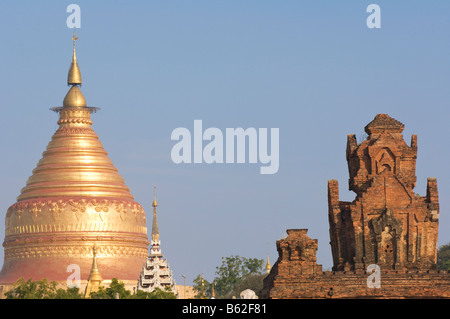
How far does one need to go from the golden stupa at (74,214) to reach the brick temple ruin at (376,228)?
2341 inches

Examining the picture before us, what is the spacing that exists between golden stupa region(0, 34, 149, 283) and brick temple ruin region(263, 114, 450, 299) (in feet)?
195

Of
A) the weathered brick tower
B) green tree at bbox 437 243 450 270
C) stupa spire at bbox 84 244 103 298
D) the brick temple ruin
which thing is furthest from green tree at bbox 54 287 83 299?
the weathered brick tower

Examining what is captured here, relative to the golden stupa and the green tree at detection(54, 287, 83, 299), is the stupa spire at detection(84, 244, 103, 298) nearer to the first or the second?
the green tree at detection(54, 287, 83, 299)

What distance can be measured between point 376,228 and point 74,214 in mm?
66296

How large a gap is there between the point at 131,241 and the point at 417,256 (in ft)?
216

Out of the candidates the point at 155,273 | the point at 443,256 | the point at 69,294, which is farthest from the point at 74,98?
the point at 69,294

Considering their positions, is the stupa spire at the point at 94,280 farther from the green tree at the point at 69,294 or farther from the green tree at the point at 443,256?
the green tree at the point at 443,256

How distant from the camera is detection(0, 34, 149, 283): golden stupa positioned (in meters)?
127

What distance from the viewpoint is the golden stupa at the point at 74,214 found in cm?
12712

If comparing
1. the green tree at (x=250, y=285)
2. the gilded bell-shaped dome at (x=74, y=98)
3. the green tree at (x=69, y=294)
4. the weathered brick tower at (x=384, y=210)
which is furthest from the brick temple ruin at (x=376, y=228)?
the gilded bell-shaped dome at (x=74, y=98)

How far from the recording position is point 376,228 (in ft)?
216

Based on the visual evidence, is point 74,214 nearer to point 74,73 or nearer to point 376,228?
point 74,73
